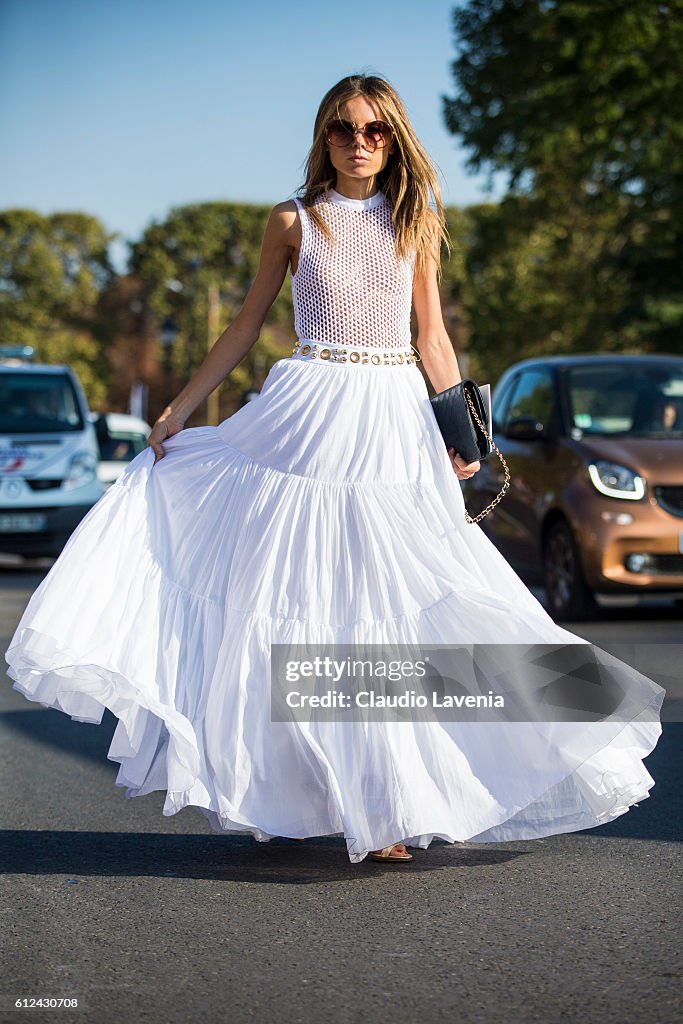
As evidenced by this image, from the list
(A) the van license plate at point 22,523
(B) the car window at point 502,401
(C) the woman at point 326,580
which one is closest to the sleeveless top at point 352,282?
(C) the woman at point 326,580

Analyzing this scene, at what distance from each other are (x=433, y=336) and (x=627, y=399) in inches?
257

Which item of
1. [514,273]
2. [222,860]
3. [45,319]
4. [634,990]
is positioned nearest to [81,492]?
[222,860]

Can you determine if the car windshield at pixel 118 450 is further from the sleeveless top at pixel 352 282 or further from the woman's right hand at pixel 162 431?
the sleeveless top at pixel 352 282

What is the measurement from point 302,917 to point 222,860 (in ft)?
2.17

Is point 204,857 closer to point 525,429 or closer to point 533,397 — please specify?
point 525,429

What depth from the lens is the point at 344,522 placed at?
4.34 meters

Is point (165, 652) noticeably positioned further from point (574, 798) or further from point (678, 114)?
point (678, 114)

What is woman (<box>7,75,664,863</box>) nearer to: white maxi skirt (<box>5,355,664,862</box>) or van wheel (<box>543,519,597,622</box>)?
white maxi skirt (<box>5,355,664,862</box>)

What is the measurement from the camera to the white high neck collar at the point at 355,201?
4.50 m

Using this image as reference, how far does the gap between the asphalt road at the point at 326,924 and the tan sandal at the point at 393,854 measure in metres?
0.03

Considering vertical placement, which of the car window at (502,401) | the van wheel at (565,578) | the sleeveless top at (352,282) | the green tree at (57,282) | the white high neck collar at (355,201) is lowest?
the green tree at (57,282)

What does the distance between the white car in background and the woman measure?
5.86m

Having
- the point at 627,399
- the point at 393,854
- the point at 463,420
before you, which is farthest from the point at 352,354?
the point at 627,399

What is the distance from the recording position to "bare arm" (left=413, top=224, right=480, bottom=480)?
4.57m
